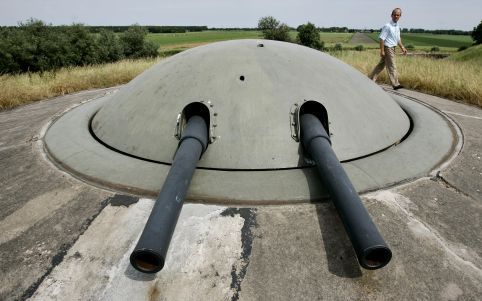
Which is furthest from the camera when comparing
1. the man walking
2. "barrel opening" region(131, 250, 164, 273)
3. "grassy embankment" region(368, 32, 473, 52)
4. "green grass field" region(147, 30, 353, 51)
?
"grassy embankment" region(368, 32, 473, 52)

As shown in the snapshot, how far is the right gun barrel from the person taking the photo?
1.96m

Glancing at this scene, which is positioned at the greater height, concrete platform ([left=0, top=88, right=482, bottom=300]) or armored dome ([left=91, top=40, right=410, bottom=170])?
armored dome ([left=91, top=40, right=410, bottom=170])

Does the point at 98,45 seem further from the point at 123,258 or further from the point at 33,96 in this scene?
the point at 123,258

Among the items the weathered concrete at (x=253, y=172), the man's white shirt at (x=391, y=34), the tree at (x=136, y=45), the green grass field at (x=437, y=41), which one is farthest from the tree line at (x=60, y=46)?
the green grass field at (x=437, y=41)

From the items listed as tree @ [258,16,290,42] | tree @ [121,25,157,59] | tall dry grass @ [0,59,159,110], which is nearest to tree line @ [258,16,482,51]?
tree @ [258,16,290,42]

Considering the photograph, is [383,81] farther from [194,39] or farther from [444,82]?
[194,39]

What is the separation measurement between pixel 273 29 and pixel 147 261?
59.5 meters

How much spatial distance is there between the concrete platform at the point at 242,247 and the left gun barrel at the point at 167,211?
188mm

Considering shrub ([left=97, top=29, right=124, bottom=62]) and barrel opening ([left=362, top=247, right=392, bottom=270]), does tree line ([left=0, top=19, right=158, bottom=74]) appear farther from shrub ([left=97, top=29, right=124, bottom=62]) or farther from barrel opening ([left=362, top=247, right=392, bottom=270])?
barrel opening ([left=362, top=247, right=392, bottom=270])

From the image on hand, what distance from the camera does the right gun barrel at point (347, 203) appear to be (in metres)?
1.96

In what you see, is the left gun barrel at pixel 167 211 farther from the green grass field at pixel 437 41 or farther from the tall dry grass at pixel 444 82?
the green grass field at pixel 437 41

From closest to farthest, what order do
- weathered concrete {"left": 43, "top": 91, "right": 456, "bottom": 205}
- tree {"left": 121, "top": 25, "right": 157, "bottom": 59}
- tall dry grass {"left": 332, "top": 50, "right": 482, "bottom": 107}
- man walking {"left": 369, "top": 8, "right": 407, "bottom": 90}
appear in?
weathered concrete {"left": 43, "top": 91, "right": 456, "bottom": 205}, tall dry grass {"left": 332, "top": 50, "right": 482, "bottom": 107}, man walking {"left": 369, "top": 8, "right": 407, "bottom": 90}, tree {"left": 121, "top": 25, "right": 157, "bottom": 59}

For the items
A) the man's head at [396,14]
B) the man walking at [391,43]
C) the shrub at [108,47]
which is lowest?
the shrub at [108,47]

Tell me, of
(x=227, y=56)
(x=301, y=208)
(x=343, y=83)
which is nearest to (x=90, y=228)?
(x=301, y=208)
